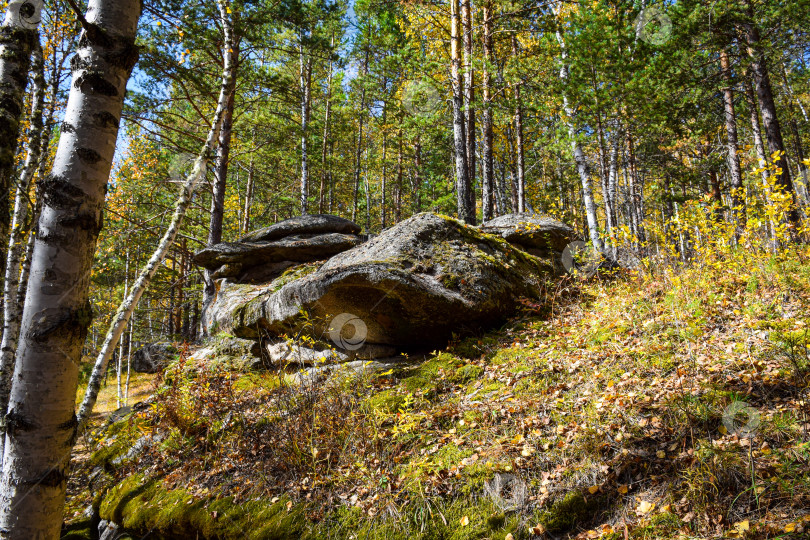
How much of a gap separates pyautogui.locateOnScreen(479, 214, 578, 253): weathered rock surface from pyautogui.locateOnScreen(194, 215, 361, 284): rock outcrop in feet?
12.2

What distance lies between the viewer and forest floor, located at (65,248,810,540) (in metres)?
2.61

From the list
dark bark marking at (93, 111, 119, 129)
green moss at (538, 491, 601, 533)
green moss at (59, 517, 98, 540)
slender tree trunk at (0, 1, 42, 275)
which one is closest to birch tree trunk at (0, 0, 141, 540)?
dark bark marking at (93, 111, 119, 129)

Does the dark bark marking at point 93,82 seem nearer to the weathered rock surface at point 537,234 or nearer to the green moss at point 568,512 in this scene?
the green moss at point 568,512

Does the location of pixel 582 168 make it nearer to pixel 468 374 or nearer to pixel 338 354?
pixel 468 374

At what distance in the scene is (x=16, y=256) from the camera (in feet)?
15.5

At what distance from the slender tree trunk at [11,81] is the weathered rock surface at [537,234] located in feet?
24.5

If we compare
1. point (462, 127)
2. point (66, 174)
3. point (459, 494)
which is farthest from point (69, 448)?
point (462, 127)

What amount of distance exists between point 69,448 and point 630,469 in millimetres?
3624

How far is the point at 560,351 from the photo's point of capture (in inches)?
187

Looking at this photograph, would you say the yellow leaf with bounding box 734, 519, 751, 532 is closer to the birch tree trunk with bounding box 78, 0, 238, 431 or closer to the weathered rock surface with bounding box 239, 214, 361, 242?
the birch tree trunk with bounding box 78, 0, 238, 431

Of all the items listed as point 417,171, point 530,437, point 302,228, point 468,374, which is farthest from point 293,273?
point 417,171

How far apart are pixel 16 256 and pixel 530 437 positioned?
6.50 meters

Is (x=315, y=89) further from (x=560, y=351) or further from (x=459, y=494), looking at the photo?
(x=459, y=494)

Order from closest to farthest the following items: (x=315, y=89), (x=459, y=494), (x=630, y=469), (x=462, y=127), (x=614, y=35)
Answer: (x=630, y=469) → (x=459, y=494) → (x=614, y=35) → (x=462, y=127) → (x=315, y=89)
